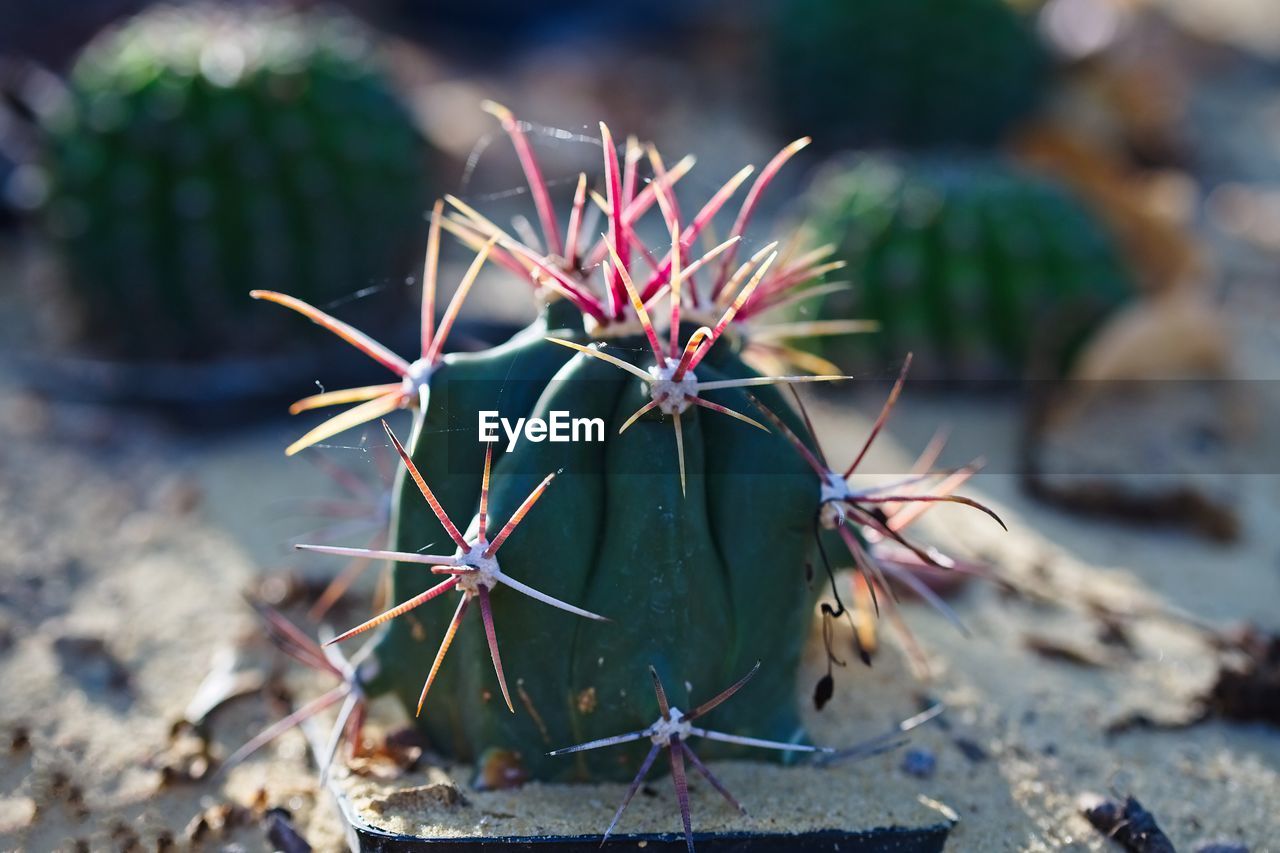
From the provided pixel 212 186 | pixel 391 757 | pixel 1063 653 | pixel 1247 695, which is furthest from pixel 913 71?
pixel 391 757

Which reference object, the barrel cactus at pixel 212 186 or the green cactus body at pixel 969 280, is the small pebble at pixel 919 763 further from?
the barrel cactus at pixel 212 186

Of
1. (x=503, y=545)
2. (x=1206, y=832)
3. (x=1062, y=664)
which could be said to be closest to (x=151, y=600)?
(x=503, y=545)

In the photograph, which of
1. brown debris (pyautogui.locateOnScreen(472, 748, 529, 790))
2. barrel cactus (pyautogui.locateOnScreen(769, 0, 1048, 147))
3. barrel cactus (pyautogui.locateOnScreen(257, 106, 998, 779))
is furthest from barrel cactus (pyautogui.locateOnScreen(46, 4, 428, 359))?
barrel cactus (pyautogui.locateOnScreen(769, 0, 1048, 147))

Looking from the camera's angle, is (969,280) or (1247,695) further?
(969,280)

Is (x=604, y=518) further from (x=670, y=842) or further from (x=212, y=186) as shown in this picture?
(x=212, y=186)

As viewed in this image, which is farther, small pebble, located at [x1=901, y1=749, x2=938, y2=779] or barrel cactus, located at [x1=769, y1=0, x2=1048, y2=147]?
barrel cactus, located at [x1=769, y1=0, x2=1048, y2=147]

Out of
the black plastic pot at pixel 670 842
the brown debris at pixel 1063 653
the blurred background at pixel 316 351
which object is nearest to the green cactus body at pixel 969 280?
the blurred background at pixel 316 351

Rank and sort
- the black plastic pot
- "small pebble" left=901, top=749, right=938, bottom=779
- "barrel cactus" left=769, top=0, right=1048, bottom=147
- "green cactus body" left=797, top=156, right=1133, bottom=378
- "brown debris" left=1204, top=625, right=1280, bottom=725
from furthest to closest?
"barrel cactus" left=769, top=0, right=1048, bottom=147, "green cactus body" left=797, top=156, right=1133, bottom=378, "brown debris" left=1204, top=625, right=1280, bottom=725, "small pebble" left=901, top=749, right=938, bottom=779, the black plastic pot

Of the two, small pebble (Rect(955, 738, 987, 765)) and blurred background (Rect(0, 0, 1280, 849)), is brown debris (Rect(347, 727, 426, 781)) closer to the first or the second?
blurred background (Rect(0, 0, 1280, 849))
